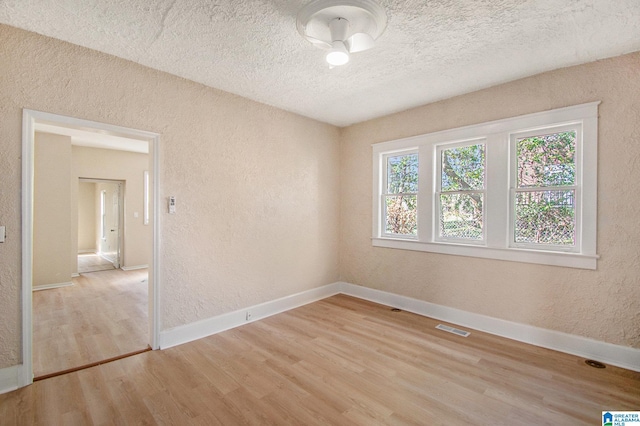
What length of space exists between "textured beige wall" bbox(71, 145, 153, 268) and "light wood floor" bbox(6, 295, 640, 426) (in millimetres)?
4802

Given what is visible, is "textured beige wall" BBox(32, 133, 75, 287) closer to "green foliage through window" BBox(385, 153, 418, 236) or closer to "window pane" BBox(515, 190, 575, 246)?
"green foliage through window" BBox(385, 153, 418, 236)

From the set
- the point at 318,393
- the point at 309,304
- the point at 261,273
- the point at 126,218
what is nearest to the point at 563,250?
the point at 318,393

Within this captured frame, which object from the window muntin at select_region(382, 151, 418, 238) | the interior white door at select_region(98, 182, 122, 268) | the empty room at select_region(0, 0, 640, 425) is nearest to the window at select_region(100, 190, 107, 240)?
the interior white door at select_region(98, 182, 122, 268)

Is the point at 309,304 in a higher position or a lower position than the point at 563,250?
lower

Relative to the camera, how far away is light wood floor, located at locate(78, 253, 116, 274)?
6.72m

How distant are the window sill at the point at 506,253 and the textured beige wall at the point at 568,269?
2.5 inches

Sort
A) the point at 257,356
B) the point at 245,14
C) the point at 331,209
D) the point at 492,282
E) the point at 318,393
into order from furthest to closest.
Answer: the point at 331,209
the point at 492,282
the point at 257,356
the point at 318,393
the point at 245,14

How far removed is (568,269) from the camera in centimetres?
285

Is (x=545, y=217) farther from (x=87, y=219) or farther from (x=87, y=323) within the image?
(x=87, y=219)

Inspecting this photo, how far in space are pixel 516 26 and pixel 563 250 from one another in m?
2.18

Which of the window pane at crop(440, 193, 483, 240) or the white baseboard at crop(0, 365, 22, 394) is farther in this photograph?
the window pane at crop(440, 193, 483, 240)

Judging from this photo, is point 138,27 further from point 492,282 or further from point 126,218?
point 126,218

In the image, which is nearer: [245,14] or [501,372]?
[245,14]

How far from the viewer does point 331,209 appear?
488 cm
